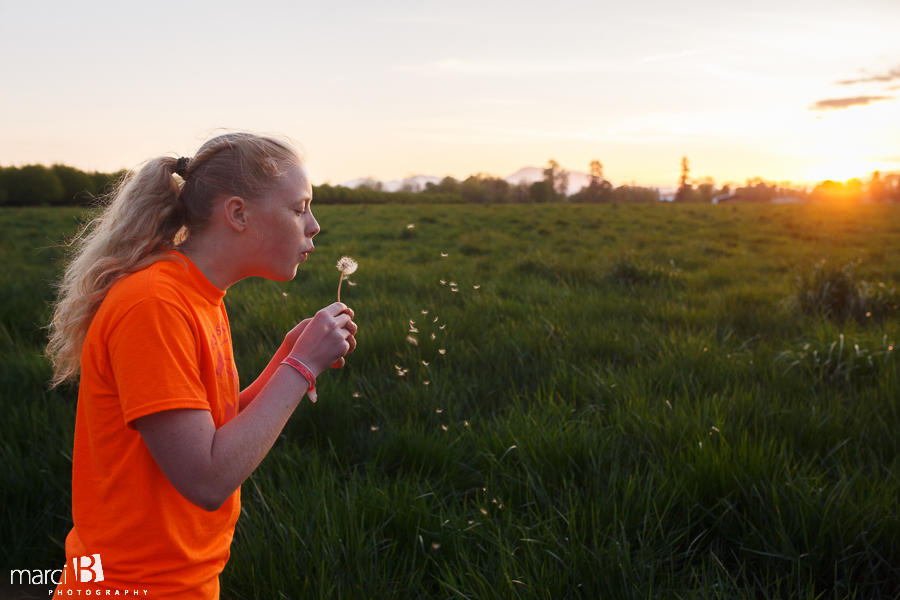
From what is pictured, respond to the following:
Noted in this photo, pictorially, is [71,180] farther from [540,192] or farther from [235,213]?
[235,213]

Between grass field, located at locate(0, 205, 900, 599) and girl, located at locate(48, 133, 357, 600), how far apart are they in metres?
0.57

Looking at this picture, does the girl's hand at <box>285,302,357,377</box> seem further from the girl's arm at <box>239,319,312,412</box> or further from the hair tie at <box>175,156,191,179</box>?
the hair tie at <box>175,156,191,179</box>

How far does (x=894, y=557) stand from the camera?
178 centimetres

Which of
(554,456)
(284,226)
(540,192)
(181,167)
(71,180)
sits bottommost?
(554,456)

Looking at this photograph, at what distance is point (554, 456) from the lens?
2299mm

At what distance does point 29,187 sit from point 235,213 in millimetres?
41211

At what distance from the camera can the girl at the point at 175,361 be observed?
1103 millimetres

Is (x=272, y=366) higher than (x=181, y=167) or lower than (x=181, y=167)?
lower

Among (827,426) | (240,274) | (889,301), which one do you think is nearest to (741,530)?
(827,426)

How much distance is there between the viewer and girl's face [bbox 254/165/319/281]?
1338mm

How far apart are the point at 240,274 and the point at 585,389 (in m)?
2.16

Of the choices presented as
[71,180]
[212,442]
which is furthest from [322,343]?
[71,180]

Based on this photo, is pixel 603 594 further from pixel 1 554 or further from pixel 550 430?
pixel 1 554

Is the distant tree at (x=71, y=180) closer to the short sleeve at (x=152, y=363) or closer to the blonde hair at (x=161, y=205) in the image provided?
the blonde hair at (x=161, y=205)
